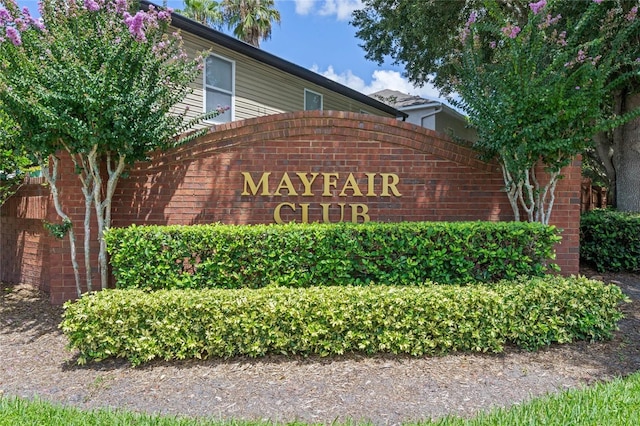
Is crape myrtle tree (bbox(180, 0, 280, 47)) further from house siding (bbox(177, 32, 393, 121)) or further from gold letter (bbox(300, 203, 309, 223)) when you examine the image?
gold letter (bbox(300, 203, 309, 223))

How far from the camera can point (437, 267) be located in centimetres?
461

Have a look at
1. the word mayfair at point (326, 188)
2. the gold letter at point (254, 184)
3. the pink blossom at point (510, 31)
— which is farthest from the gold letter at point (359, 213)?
the pink blossom at point (510, 31)

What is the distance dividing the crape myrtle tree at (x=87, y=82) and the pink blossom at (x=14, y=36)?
0.03ft

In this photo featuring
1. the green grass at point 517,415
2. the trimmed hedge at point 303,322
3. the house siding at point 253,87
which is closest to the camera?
the green grass at point 517,415

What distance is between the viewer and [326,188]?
5.75 metres

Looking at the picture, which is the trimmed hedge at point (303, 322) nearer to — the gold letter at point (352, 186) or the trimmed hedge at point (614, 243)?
the gold letter at point (352, 186)

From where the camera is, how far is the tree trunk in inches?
Answer: 368

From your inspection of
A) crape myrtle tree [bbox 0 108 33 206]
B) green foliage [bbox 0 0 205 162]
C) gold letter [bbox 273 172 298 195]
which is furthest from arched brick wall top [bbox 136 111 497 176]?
crape myrtle tree [bbox 0 108 33 206]

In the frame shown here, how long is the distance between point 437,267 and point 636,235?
505cm

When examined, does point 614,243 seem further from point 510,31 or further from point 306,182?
point 306,182

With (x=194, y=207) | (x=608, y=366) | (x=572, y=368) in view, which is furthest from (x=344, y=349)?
(x=194, y=207)

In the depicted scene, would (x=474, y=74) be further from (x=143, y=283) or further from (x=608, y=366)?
(x=143, y=283)

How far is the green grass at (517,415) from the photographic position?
2650mm

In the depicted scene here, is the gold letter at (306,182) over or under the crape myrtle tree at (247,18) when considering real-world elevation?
under
